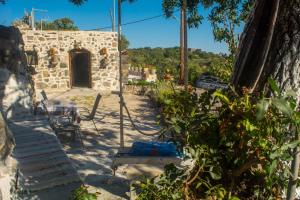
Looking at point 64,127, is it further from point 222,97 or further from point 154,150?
point 222,97

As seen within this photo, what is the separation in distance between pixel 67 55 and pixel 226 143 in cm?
1396

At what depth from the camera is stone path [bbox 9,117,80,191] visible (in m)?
4.76

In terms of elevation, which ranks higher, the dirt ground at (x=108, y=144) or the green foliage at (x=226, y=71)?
the green foliage at (x=226, y=71)

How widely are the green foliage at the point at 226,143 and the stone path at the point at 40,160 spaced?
3.12 m

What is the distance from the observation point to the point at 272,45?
1.95 metres

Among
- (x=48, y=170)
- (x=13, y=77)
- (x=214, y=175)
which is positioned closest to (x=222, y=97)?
(x=214, y=175)

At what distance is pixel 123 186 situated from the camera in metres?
4.46

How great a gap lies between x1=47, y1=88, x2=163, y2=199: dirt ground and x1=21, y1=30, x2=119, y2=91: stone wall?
1.03 meters

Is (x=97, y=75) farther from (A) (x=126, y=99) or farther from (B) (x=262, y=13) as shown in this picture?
(B) (x=262, y=13)

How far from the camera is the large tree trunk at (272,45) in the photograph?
187 centimetres

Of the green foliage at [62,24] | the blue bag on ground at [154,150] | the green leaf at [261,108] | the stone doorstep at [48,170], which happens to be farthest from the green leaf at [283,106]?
the green foliage at [62,24]

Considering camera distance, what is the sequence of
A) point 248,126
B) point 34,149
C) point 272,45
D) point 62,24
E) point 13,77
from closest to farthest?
1. point 248,126
2. point 272,45
3. point 34,149
4. point 13,77
5. point 62,24

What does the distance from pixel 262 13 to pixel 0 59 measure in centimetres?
735

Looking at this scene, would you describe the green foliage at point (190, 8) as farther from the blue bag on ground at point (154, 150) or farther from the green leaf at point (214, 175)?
the green leaf at point (214, 175)
